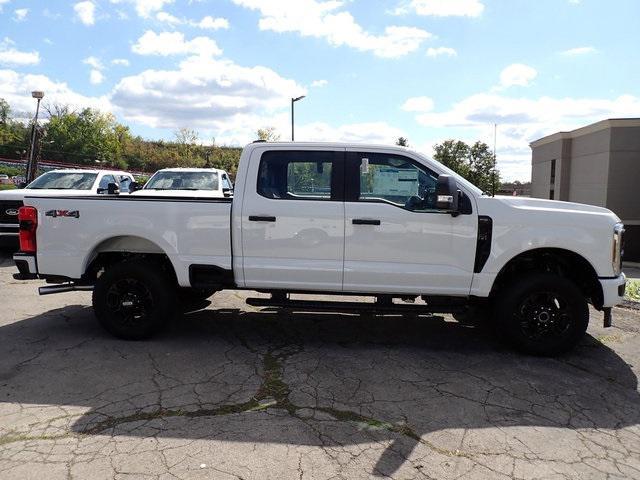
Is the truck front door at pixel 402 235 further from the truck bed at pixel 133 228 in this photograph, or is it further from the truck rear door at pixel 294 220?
the truck bed at pixel 133 228

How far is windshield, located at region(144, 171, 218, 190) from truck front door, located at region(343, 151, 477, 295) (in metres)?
6.91

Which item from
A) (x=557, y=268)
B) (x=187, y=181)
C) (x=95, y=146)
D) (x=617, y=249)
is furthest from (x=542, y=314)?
(x=95, y=146)

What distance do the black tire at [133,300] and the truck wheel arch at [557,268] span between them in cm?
337

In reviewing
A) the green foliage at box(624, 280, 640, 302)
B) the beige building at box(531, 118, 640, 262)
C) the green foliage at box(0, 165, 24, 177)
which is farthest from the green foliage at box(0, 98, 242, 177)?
the green foliage at box(624, 280, 640, 302)

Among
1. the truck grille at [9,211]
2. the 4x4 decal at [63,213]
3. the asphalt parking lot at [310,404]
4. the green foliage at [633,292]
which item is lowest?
the asphalt parking lot at [310,404]

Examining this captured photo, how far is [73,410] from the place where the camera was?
150 inches

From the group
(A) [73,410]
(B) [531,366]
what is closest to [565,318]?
(B) [531,366]

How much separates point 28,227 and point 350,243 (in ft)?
10.9

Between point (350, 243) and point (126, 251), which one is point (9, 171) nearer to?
point (126, 251)

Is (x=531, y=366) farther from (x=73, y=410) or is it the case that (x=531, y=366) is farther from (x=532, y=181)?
(x=532, y=181)

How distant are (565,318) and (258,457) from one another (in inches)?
132

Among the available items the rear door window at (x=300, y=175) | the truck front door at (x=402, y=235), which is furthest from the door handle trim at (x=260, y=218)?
the truck front door at (x=402, y=235)

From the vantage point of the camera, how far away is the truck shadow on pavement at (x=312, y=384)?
3.57 metres

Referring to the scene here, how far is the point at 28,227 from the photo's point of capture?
5.29 meters
